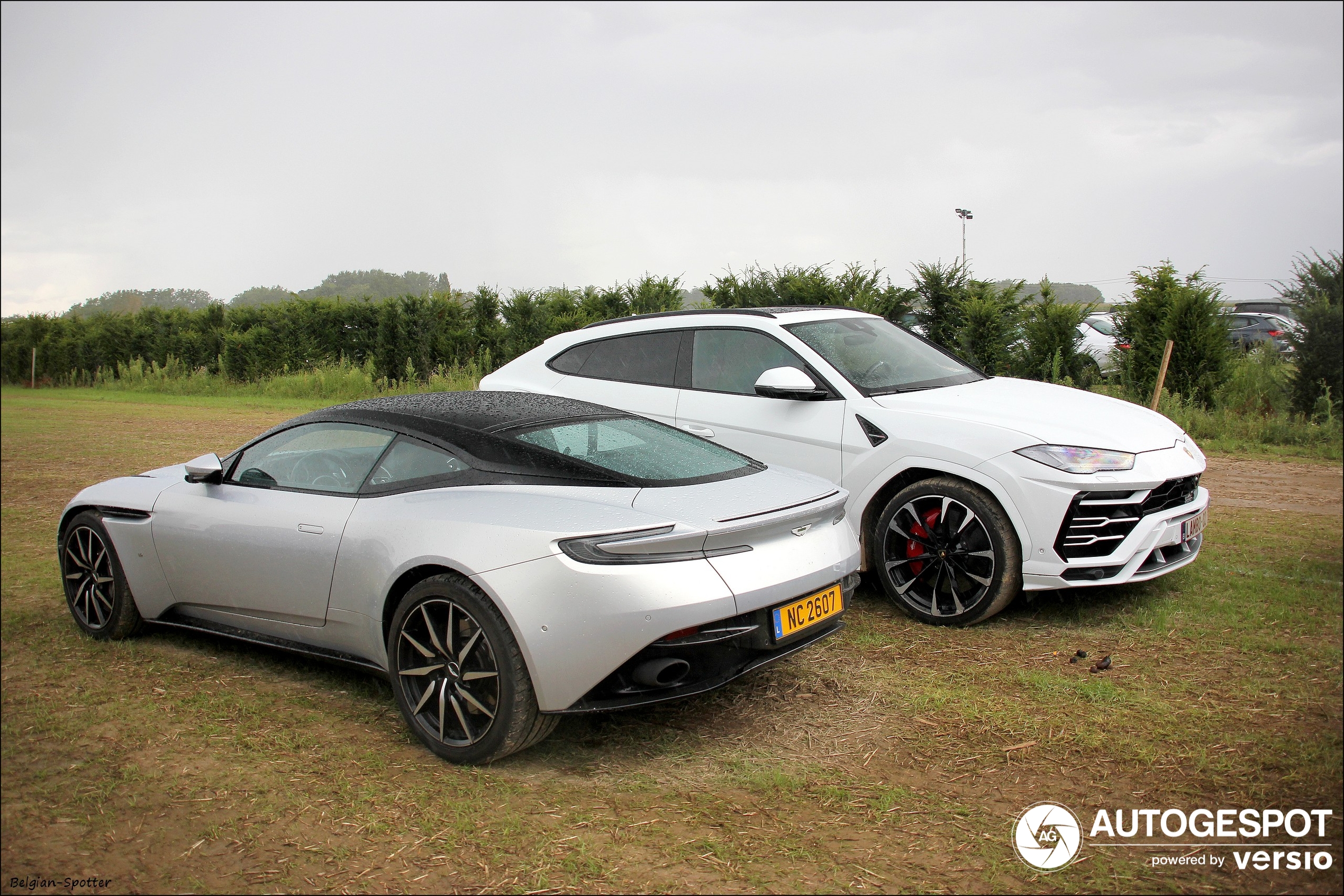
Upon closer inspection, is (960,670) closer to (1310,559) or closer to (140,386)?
(1310,559)

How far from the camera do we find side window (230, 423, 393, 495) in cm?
440

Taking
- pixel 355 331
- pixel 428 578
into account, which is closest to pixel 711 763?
pixel 428 578

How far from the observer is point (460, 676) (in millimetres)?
3740

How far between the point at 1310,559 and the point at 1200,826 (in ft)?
14.2

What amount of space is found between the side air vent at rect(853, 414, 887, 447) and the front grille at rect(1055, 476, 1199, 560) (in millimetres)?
1096

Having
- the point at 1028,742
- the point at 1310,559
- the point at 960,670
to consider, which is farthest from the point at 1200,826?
the point at 1310,559

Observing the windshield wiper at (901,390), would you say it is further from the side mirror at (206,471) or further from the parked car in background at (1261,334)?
the parked car in background at (1261,334)

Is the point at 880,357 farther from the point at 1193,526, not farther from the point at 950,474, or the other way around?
the point at 1193,526

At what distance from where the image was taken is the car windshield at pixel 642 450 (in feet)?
13.5

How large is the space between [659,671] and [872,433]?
8.94ft

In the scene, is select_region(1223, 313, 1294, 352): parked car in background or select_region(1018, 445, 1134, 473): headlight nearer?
select_region(1018, 445, 1134, 473): headlight

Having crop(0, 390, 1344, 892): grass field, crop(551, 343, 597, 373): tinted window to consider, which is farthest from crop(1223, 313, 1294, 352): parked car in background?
crop(551, 343, 597, 373): tinted window

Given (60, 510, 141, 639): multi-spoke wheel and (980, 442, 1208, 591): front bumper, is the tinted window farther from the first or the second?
(60, 510, 141, 639): multi-spoke wheel

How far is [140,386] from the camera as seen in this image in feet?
93.9
